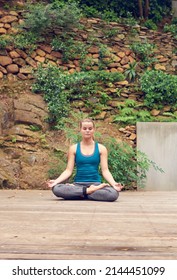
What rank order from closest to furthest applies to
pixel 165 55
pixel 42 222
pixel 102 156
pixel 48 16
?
pixel 42 222, pixel 102 156, pixel 48 16, pixel 165 55

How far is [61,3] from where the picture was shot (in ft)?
39.0

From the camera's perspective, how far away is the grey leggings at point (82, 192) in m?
5.36

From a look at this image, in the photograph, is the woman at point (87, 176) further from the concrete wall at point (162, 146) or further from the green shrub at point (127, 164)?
the concrete wall at point (162, 146)

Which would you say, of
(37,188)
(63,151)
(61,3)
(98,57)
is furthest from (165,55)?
(37,188)

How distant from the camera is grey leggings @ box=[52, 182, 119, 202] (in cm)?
536

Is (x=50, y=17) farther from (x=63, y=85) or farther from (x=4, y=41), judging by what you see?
(x=63, y=85)

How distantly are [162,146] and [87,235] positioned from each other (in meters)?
7.17

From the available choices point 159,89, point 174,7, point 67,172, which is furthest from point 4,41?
point 67,172

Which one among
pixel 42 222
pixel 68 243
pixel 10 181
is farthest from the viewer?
pixel 10 181

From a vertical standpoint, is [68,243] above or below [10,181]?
above

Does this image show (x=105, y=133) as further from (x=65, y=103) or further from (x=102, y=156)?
(x=102, y=156)

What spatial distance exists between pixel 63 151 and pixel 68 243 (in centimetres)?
693

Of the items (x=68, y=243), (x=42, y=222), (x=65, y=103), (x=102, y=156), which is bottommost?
(x=65, y=103)

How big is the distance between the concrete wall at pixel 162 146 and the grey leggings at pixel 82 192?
439 centimetres
